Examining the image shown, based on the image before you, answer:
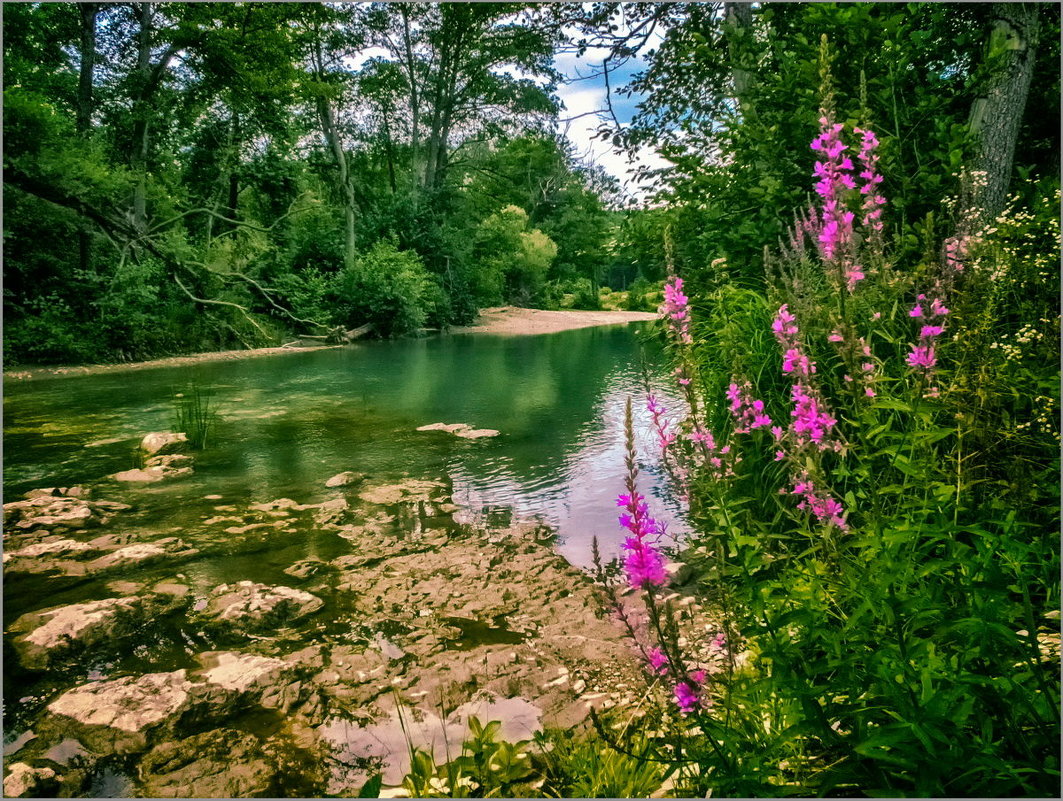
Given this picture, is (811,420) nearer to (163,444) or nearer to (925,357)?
(925,357)

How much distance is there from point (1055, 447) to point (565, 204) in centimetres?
3944

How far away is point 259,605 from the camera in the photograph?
12.6ft

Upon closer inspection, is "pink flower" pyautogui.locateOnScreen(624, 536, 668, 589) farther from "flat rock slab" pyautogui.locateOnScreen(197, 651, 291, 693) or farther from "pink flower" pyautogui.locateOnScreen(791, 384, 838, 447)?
"flat rock slab" pyautogui.locateOnScreen(197, 651, 291, 693)

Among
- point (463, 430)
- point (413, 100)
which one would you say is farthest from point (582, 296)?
point (463, 430)

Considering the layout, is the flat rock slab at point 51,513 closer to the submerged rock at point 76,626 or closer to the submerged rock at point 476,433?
A: the submerged rock at point 76,626

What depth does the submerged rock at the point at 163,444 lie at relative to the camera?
25.4 ft

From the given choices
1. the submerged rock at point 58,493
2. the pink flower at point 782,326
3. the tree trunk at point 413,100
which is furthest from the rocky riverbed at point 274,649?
the tree trunk at point 413,100

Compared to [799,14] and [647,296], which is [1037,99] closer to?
[799,14]

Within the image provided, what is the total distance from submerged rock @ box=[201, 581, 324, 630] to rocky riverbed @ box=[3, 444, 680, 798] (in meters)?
0.01

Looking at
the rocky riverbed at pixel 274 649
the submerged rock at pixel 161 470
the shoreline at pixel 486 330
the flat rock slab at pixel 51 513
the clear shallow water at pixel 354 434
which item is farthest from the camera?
the shoreline at pixel 486 330

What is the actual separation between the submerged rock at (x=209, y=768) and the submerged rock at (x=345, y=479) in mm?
3864

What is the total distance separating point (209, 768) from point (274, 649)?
0.89 meters

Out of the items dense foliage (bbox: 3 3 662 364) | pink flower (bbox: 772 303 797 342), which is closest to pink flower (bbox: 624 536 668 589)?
pink flower (bbox: 772 303 797 342)

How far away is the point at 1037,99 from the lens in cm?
577
